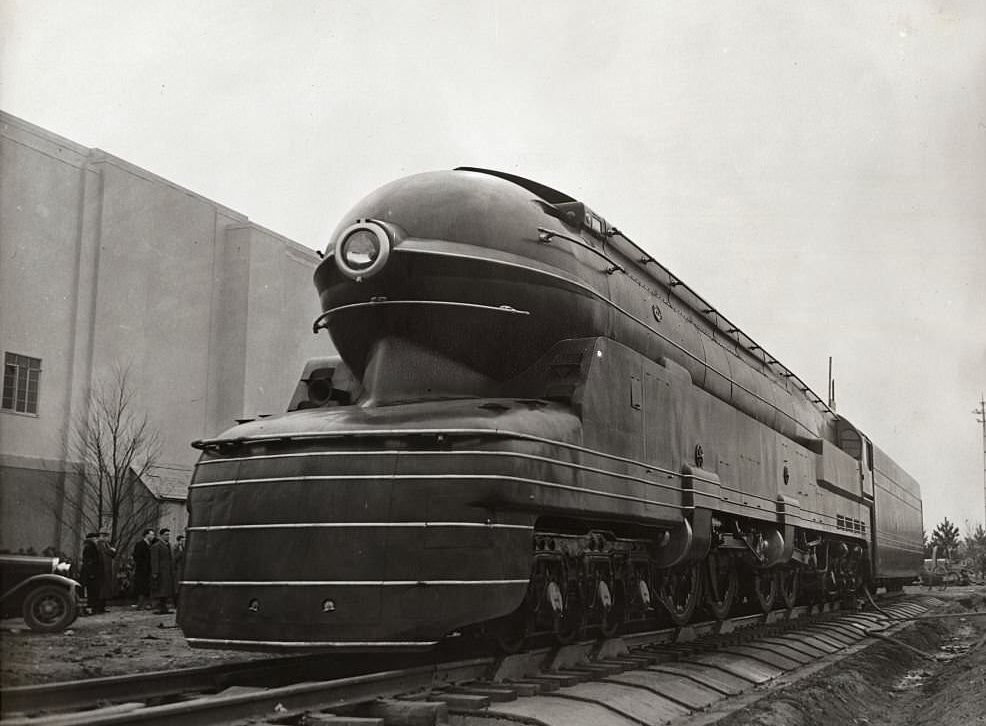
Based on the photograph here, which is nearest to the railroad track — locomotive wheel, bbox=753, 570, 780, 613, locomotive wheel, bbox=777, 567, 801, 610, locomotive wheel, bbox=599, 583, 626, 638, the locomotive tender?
locomotive wheel, bbox=599, 583, 626, 638

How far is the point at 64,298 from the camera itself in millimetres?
18312

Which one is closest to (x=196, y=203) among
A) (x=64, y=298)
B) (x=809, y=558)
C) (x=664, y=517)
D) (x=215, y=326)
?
(x=215, y=326)

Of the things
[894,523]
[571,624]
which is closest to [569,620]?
[571,624]

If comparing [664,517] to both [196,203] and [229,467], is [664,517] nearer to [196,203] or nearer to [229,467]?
[229,467]

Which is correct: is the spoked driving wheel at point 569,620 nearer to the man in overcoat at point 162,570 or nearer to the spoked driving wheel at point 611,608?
the spoked driving wheel at point 611,608

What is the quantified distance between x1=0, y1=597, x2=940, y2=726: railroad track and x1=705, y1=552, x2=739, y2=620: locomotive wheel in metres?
1.27

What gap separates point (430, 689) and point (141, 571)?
34.7 feet

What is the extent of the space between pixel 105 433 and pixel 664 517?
15.0m

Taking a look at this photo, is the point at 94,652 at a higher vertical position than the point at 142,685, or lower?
lower

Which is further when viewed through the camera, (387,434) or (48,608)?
(48,608)

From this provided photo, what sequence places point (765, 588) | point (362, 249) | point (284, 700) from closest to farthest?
point (284, 700) < point (362, 249) < point (765, 588)

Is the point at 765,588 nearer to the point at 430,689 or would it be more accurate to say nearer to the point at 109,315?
the point at 430,689

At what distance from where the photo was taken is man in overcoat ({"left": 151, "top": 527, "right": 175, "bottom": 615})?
14516 mm

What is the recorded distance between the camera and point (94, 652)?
9.66 metres
